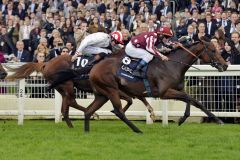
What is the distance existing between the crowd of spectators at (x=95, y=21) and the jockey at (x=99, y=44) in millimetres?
2773

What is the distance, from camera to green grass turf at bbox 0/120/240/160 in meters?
10.9

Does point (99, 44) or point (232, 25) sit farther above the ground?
point (99, 44)

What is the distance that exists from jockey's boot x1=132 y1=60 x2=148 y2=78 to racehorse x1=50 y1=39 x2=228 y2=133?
4.3 inches

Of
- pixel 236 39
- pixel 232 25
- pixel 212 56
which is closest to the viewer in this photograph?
pixel 212 56

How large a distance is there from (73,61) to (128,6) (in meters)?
7.89

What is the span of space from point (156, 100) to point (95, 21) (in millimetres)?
4402

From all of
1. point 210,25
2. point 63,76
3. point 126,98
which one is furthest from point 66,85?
point 210,25

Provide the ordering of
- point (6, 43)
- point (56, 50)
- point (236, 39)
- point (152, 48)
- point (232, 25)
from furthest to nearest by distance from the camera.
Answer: point (6, 43) < point (232, 25) < point (56, 50) < point (236, 39) < point (152, 48)

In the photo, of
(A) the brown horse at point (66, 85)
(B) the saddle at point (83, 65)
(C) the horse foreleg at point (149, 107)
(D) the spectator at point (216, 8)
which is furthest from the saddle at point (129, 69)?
(D) the spectator at point (216, 8)

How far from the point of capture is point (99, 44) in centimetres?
1485

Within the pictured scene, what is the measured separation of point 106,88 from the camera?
13844mm

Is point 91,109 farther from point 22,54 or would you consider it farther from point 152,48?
point 22,54

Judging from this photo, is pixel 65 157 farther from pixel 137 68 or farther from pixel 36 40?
pixel 36 40

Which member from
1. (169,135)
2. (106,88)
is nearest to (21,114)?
(106,88)
